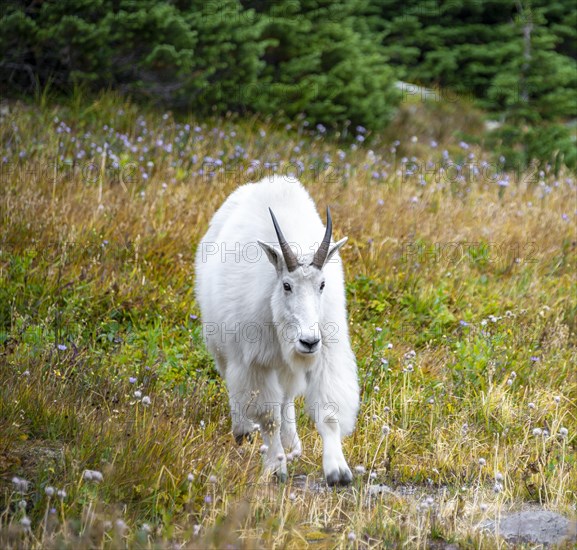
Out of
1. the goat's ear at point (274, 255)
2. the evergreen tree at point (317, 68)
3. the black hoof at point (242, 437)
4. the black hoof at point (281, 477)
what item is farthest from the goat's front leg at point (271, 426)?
the evergreen tree at point (317, 68)

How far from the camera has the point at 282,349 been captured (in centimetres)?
498

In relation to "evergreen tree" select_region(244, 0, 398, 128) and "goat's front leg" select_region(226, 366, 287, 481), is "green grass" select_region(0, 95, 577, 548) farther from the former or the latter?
"evergreen tree" select_region(244, 0, 398, 128)

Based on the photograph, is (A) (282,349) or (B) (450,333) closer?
(A) (282,349)

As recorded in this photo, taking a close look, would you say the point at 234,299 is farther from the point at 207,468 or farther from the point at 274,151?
the point at 274,151

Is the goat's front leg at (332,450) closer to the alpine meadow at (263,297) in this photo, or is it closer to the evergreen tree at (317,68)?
the alpine meadow at (263,297)

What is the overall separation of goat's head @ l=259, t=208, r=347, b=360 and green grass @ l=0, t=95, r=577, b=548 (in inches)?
26.0

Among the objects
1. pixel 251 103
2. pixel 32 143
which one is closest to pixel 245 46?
pixel 251 103

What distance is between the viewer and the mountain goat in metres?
4.77

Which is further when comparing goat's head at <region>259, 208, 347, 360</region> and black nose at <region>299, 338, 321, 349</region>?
goat's head at <region>259, 208, 347, 360</region>

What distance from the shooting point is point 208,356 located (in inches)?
251

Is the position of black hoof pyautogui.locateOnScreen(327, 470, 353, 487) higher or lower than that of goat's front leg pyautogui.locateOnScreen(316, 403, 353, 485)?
lower

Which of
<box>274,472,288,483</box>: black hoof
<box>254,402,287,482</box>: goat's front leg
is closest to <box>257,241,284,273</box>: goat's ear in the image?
<box>254,402,287,482</box>: goat's front leg

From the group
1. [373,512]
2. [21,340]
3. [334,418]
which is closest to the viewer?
[373,512]

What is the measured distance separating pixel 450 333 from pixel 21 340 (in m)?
3.42
